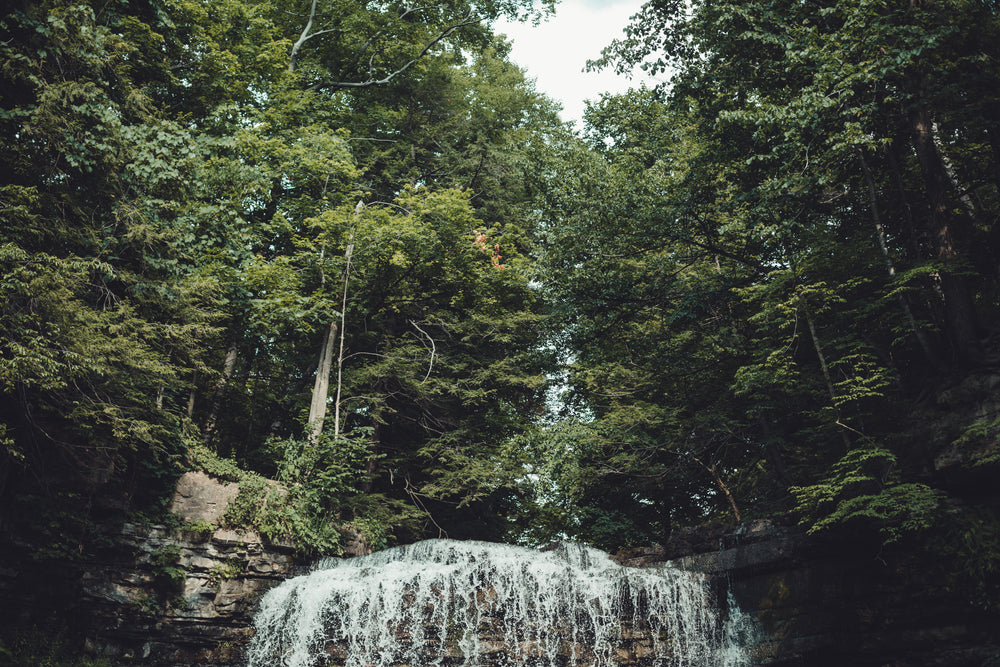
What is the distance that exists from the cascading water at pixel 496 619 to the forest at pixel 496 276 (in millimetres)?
2188

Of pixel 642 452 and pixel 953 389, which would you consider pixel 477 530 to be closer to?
pixel 642 452

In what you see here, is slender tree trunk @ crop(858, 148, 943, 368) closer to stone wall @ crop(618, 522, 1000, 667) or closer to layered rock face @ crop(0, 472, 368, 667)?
stone wall @ crop(618, 522, 1000, 667)

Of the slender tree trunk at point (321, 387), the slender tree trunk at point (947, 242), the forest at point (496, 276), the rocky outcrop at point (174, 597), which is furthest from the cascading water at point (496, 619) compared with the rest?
the slender tree trunk at point (947, 242)

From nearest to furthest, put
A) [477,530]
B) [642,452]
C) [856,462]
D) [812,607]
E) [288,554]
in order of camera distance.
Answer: [856,462]
[812,607]
[288,554]
[642,452]
[477,530]

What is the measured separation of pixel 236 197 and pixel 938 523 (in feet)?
46.3

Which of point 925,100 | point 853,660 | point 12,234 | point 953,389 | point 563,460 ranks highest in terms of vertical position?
point 925,100

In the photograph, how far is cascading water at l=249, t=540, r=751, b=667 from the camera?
9.45 metres

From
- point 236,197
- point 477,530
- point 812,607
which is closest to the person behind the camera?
point 812,607

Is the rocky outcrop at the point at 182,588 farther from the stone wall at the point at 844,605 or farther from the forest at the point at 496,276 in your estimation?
the stone wall at the point at 844,605

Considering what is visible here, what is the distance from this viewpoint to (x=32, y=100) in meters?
9.99

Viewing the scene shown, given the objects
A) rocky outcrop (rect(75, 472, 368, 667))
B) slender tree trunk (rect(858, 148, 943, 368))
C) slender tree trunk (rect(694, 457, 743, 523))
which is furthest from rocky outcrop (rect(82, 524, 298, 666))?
slender tree trunk (rect(858, 148, 943, 368))

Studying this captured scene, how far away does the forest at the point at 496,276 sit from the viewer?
363 inches

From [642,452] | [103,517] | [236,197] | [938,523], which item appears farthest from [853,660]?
[236,197]

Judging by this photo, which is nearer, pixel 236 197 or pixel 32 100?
pixel 32 100
